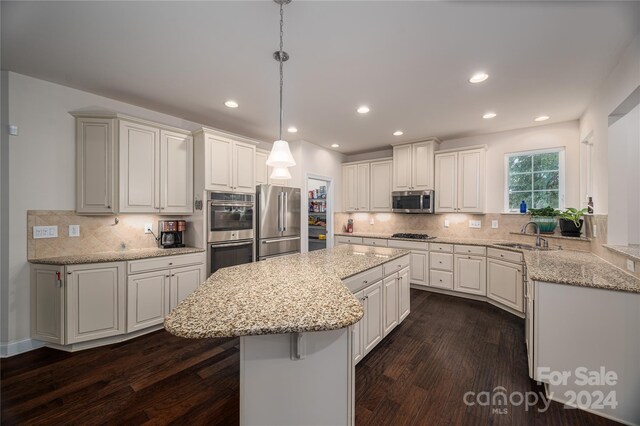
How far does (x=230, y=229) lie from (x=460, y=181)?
3.91 meters

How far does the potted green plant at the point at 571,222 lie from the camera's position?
10.1 ft

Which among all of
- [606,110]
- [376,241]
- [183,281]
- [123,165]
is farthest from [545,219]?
[123,165]

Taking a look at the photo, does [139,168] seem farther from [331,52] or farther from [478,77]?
[478,77]

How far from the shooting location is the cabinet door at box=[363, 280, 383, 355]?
2.22 meters

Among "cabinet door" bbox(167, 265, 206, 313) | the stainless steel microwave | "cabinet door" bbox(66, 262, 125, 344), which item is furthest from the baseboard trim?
the stainless steel microwave

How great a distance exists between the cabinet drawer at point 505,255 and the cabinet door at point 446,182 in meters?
0.95

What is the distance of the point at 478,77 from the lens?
245cm

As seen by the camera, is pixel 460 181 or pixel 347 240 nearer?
pixel 460 181

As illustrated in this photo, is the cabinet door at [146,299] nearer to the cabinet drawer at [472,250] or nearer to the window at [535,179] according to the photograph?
the cabinet drawer at [472,250]

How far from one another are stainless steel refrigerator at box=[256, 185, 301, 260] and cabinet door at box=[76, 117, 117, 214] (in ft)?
6.06

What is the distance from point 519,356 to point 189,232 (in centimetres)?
410

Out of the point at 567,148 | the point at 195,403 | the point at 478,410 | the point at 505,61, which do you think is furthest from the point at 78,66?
the point at 567,148

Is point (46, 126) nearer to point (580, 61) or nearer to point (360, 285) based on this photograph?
point (360, 285)

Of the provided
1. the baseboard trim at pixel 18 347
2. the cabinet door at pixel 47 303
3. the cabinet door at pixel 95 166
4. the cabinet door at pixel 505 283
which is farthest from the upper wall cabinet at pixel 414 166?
the baseboard trim at pixel 18 347
